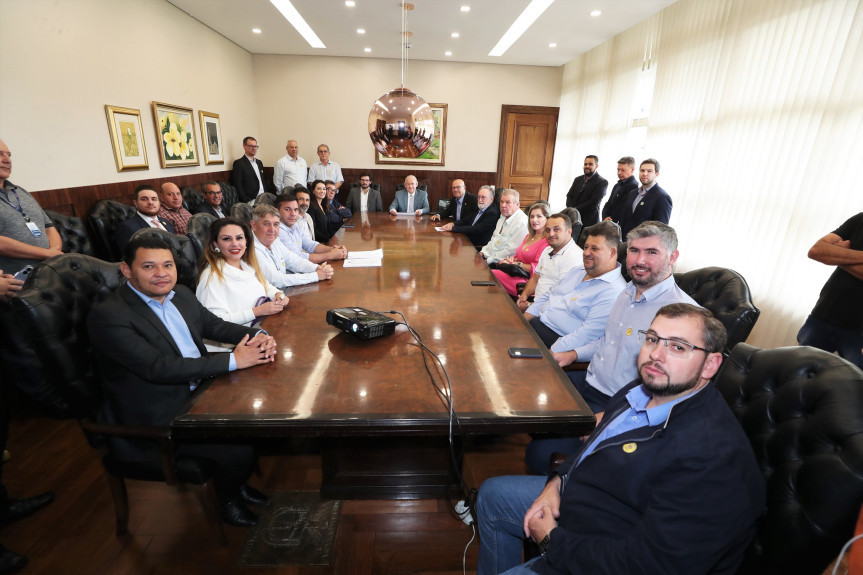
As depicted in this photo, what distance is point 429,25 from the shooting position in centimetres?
512

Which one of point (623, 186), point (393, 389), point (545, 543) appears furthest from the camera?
point (623, 186)

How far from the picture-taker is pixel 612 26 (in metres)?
4.95

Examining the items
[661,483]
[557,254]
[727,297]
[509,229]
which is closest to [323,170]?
[509,229]

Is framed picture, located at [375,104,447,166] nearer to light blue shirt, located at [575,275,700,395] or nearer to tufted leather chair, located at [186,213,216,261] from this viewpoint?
tufted leather chair, located at [186,213,216,261]

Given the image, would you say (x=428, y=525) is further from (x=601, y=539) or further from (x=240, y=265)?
(x=240, y=265)

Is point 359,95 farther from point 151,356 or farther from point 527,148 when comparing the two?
point 151,356

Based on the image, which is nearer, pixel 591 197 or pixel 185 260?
pixel 185 260

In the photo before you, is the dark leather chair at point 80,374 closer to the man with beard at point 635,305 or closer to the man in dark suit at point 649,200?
the man with beard at point 635,305

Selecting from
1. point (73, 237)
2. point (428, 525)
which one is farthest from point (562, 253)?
point (73, 237)

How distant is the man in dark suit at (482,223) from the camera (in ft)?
14.3

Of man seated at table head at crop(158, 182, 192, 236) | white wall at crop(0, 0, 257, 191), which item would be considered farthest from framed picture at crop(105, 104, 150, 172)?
man seated at table head at crop(158, 182, 192, 236)

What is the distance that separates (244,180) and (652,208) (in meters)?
5.58

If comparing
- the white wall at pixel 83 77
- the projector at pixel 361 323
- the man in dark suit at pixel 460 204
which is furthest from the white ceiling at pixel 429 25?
the projector at pixel 361 323

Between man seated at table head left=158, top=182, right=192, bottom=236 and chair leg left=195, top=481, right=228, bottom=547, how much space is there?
3.03 meters
